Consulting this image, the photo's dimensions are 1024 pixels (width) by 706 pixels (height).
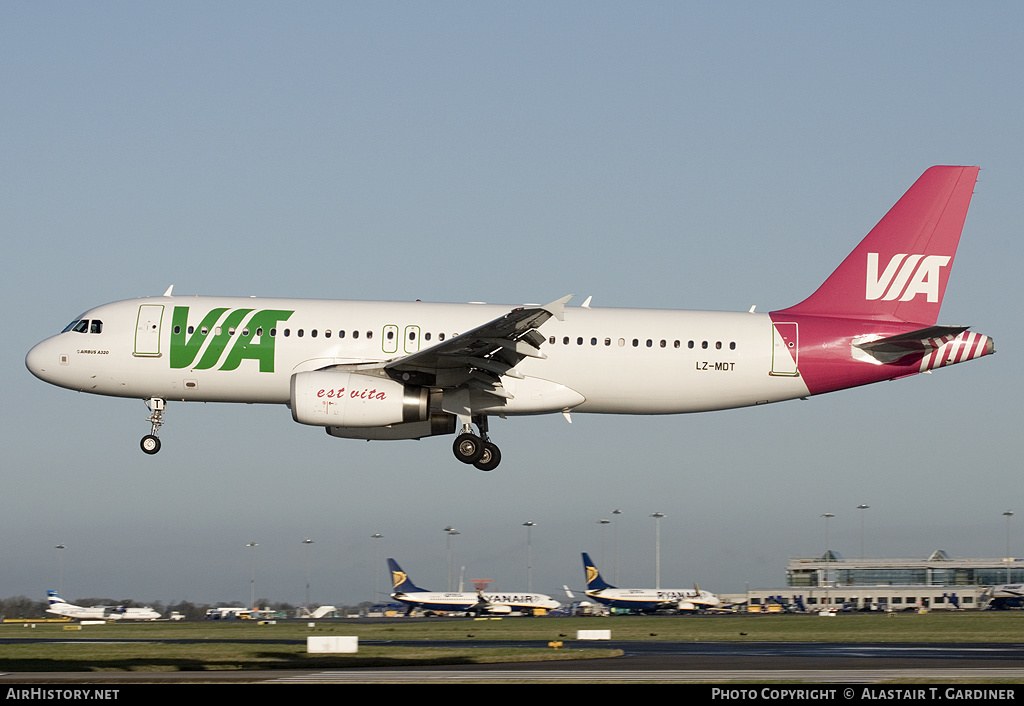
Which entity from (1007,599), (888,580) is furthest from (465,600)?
(888,580)

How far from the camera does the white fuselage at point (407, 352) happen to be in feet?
115

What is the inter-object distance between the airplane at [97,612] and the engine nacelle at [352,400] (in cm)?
5980

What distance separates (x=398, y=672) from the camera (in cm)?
2578

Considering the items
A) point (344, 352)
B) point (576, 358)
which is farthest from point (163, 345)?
point (576, 358)

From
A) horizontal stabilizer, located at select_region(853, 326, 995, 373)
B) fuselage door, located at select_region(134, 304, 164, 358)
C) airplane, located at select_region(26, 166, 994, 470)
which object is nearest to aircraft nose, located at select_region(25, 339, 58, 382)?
airplane, located at select_region(26, 166, 994, 470)

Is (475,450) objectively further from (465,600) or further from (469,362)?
(465,600)

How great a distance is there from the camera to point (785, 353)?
35969 millimetres

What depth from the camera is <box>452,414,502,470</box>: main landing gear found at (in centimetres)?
3544

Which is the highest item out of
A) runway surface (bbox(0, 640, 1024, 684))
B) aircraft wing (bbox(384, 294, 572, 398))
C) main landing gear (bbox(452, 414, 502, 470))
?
aircraft wing (bbox(384, 294, 572, 398))

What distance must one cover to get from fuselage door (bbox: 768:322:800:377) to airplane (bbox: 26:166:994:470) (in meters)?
0.04

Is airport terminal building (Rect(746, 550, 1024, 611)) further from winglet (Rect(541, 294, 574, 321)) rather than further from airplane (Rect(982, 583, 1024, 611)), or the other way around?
winglet (Rect(541, 294, 574, 321))

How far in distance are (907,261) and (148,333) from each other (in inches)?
943
